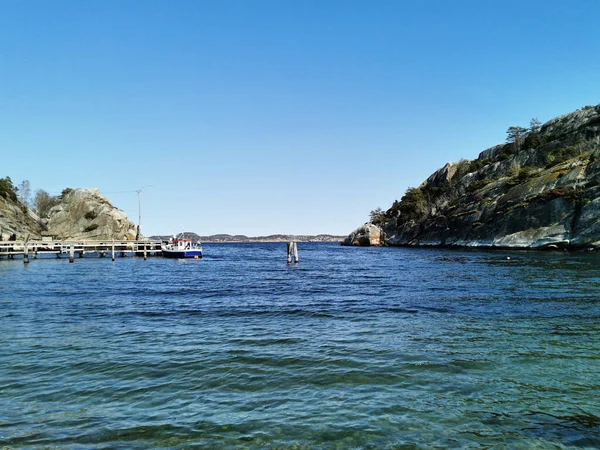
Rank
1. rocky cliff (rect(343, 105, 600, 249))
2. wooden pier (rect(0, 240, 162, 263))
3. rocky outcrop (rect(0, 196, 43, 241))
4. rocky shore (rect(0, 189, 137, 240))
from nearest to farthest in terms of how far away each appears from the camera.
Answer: rocky cliff (rect(343, 105, 600, 249)) → wooden pier (rect(0, 240, 162, 263)) → rocky outcrop (rect(0, 196, 43, 241)) → rocky shore (rect(0, 189, 137, 240))

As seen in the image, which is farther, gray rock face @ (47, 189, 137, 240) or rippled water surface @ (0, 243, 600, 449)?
gray rock face @ (47, 189, 137, 240)

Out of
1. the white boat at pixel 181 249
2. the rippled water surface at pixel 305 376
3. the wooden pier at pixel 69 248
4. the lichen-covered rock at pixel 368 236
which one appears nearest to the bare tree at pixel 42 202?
the wooden pier at pixel 69 248

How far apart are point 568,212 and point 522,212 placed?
8.84 metres

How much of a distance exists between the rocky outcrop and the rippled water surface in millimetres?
85043

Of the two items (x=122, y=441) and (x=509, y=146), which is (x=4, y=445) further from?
(x=509, y=146)

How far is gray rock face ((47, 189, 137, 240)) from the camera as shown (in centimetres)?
11294

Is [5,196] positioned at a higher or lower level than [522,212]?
higher

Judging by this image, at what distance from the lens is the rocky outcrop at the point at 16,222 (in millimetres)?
89875

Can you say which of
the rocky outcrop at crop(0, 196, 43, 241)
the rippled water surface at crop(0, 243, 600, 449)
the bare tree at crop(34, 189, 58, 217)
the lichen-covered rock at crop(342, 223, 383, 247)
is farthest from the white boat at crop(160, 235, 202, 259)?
the bare tree at crop(34, 189, 58, 217)

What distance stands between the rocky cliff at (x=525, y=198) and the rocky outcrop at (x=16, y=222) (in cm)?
10151

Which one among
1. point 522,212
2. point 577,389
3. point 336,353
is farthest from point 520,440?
point 522,212

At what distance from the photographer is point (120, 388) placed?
957cm

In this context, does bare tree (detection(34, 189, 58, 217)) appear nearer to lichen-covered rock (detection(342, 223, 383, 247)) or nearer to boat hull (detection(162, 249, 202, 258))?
boat hull (detection(162, 249, 202, 258))

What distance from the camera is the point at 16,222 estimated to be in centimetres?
9781
